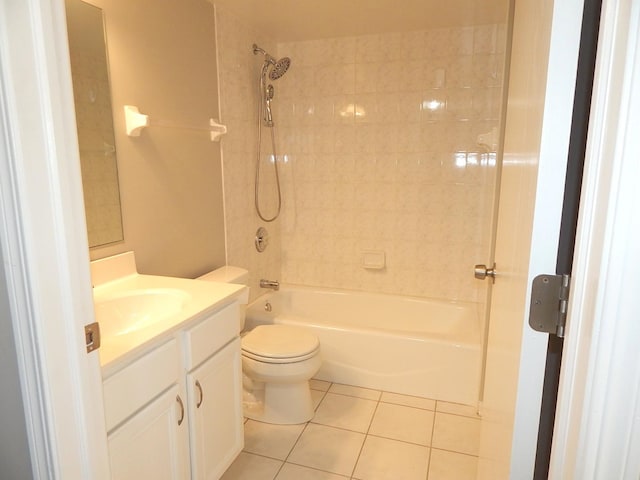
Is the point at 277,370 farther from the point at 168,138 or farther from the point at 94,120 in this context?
the point at 94,120

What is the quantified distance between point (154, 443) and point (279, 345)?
→ 1001mm

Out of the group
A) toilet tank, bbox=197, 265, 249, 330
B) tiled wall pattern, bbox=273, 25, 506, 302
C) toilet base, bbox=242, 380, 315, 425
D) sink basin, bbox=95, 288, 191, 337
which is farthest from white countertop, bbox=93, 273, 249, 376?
tiled wall pattern, bbox=273, 25, 506, 302

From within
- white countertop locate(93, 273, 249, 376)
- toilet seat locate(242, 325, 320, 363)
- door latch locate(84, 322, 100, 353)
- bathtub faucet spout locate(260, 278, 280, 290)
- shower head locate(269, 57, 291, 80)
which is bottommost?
toilet seat locate(242, 325, 320, 363)

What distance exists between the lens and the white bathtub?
242cm

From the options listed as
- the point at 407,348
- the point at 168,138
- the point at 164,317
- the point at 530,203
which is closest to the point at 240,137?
the point at 168,138

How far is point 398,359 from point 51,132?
2.24 meters

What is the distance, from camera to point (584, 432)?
60 cm

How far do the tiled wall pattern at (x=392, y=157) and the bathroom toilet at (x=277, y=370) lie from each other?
109cm

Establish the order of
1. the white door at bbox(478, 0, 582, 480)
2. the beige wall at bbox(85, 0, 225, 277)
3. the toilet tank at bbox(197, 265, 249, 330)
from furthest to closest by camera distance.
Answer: the toilet tank at bbox(197, 265, 249, 330) < the beige wall at bbox(85, 0, 225, 277) < the white door at bbox(478, 0, 582, 480)

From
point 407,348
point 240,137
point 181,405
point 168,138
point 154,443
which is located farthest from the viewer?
point 240,137

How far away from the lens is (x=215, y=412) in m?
1.54

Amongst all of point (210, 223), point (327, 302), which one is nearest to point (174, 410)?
point (210, 223)

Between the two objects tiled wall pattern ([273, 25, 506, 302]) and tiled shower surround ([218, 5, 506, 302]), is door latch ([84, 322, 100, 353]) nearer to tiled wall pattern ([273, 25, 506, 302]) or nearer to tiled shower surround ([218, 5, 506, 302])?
tiled shower surround ([218, 5, 506, 302])

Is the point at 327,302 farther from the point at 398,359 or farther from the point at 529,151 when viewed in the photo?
the point at 529,151
